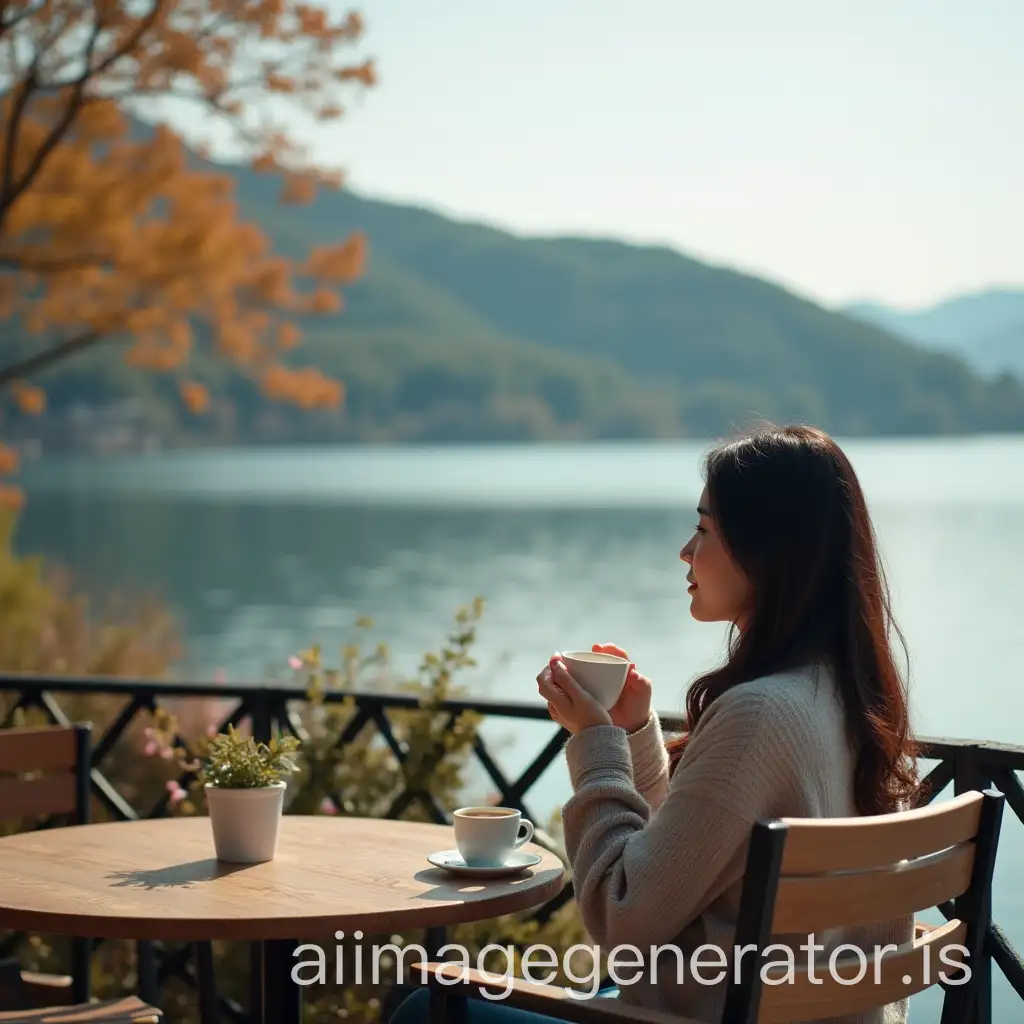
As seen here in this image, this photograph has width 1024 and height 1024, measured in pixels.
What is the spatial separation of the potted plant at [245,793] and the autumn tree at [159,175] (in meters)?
5.99

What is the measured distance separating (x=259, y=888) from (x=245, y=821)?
0.47 feet

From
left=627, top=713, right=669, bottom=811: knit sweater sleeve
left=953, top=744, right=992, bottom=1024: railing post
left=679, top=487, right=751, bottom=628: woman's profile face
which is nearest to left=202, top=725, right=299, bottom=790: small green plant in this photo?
left=627, top=713, right=669, bottom=811: knit sweater sleeve

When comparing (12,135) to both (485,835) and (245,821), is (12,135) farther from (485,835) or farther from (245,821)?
(485,835)

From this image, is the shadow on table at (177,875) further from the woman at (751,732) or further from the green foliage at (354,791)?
the green foliage at (354,791)

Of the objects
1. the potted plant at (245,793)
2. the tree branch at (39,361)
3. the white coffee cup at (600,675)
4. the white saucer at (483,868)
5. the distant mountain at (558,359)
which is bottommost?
the white saucer at (483,868)

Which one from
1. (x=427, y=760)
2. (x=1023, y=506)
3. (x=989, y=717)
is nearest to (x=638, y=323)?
(x=1023, y=506)

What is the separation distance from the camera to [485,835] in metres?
2.08

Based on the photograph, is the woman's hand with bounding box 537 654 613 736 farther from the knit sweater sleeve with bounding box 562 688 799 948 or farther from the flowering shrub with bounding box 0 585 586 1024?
the flowering shrub with bounding box 0 585 586 1024

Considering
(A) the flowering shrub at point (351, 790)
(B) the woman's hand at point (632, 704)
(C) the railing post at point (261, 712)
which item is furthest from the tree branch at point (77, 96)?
(B) the woman's hand at point (632, 704)

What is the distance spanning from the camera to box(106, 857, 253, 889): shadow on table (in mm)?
1998

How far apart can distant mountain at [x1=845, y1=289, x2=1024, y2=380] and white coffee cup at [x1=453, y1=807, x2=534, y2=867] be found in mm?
77891

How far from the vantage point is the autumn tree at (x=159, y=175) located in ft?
25.9

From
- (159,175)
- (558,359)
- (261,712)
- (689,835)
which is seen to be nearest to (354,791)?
(261,712)

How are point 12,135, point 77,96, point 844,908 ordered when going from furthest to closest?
1. point 77,96
2. point 12,135
3. point 844,908
